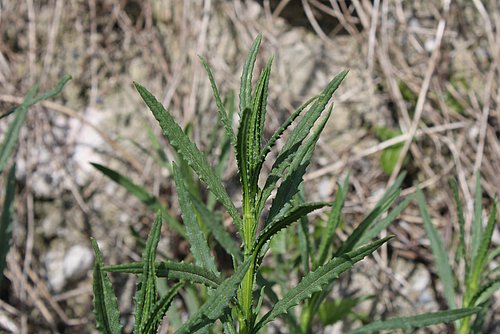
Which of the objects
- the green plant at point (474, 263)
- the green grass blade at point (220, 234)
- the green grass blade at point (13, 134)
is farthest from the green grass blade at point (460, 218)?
the green grass blade at point (13, 134)

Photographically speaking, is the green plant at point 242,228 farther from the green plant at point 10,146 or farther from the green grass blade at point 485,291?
the green grass blade at point 485,291

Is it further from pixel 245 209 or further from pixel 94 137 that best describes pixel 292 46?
pixel 245 209

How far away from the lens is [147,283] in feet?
2.79

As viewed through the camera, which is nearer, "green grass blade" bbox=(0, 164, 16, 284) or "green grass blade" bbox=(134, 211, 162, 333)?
"green grass blade" bbox=(134, 211, 162, 333)

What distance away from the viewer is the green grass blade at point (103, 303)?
0.84 m

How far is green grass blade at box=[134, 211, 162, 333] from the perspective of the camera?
0.84 m

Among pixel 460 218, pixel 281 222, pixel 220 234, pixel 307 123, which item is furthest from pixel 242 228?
pixel 460 218

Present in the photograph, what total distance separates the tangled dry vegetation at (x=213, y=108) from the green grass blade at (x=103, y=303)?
1.03m

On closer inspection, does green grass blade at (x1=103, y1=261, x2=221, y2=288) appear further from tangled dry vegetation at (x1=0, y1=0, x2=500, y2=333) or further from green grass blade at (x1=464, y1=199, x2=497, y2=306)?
tangled dry vegetation at (x1=0, y1=0, x2=500, y2=333)

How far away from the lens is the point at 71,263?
1.99 meters

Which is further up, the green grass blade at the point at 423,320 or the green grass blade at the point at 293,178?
the green grass blade at the point at 293,178

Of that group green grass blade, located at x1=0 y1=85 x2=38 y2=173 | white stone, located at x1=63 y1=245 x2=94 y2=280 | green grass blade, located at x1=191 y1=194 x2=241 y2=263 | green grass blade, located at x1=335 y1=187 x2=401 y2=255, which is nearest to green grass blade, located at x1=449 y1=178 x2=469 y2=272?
green grass blade, located at x1=335 y1=187 x2=401 y2=255

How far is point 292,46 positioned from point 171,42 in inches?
16.0

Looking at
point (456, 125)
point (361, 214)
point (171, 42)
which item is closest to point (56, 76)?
point (171, 42)
